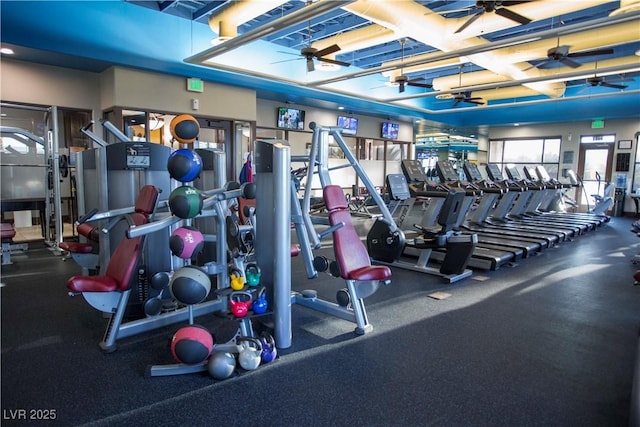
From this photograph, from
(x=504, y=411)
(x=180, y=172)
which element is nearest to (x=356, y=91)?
(x=180, y=172)

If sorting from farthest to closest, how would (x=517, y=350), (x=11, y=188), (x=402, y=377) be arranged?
(x=11, y=188) < (x=517, y=350) < (x=402, y=377)

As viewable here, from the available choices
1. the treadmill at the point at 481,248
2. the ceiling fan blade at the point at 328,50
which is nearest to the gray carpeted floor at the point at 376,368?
the treadmill at the point at 481,248

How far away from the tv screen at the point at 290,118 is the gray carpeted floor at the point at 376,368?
6446mm

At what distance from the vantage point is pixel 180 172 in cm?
236

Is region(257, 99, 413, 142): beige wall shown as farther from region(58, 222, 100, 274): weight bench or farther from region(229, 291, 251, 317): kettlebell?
region(229, 291, 251, 317): kettlebell

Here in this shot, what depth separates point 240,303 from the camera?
238cm

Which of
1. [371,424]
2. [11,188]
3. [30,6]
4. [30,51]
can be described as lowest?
[371,424]

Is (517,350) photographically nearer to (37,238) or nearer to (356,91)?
(37,238)

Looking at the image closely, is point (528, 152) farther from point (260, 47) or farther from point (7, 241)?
point (7, 241)

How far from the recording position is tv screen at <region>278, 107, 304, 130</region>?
951cm

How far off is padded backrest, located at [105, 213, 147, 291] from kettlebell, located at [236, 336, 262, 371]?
0.86 m

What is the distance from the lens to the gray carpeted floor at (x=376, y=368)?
77.6 inches

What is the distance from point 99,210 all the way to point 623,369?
382cm

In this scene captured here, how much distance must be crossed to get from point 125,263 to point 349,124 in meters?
9.15
